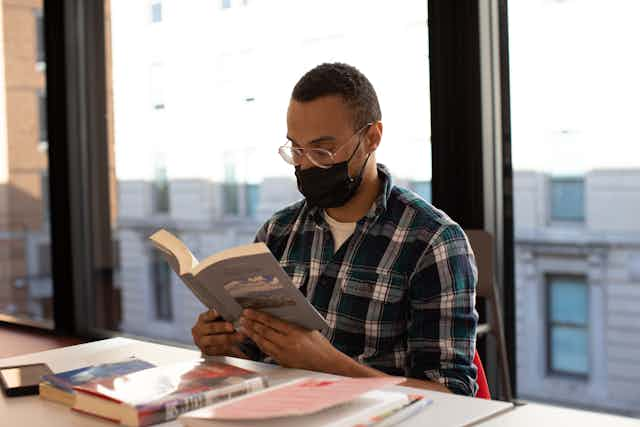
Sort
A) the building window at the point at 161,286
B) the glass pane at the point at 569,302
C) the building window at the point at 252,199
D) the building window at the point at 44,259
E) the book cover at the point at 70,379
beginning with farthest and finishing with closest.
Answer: the building window at the point at 44,259, the building window at the point at 161,286, the building window at the point at 252,199, the glass pane at the point at 569,302, the book cover at the point at 70,379

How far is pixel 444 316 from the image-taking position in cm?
161

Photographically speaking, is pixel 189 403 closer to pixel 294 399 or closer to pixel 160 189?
pixel 294 399

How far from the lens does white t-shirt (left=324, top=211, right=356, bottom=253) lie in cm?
183

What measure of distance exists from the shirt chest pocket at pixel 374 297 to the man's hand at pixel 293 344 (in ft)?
0.69

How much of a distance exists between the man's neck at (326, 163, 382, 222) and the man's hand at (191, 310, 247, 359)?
14.8 inches

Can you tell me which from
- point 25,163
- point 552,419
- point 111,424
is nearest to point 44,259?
point 25,163

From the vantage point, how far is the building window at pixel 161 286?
411cm

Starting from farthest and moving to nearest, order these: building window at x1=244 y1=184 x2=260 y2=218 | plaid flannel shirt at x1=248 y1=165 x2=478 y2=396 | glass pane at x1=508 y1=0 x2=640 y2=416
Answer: building window at x1=244 y1=184 x2=260 y2=218
glass pane at x1=508 y1=0 x2=640 y2=416
plaid flannel shirt at x1=248 y1=165 x2=478 y2=396

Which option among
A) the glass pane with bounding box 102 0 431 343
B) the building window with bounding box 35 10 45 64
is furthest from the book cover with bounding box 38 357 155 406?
the building window with bounding box 35 10 45 64

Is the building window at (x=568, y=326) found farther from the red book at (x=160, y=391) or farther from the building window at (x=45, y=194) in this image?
the building window at (x=45, y=194)

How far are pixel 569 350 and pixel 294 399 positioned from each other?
5.68 ft

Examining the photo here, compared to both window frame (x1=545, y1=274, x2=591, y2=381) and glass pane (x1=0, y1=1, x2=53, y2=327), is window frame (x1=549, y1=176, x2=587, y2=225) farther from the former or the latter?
glass pane (x1=0, y1=1, x2=53, y2=327)

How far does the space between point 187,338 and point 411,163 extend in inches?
63.5

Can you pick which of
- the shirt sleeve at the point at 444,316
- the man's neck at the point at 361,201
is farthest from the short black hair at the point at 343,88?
the shirt sleeve at the point at 444,316
